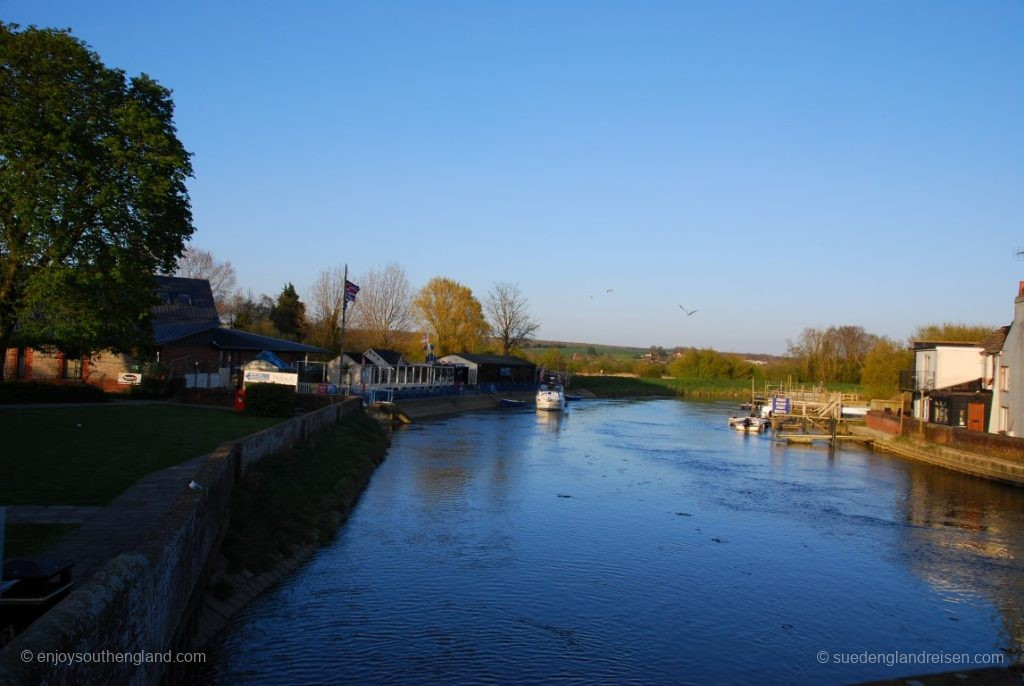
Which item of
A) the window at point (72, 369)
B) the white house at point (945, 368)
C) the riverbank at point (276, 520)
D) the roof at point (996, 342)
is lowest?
the riverbank at point (276, 520)

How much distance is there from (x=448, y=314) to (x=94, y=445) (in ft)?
242

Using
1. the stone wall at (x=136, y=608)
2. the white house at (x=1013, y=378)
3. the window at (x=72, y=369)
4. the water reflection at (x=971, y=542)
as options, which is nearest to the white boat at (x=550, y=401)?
the white house at (x=1013, y=378)

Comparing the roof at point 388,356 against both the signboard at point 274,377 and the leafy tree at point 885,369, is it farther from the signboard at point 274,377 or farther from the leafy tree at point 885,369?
the leafy tree at point 885,369

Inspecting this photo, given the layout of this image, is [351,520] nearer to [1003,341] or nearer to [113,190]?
[113,190]

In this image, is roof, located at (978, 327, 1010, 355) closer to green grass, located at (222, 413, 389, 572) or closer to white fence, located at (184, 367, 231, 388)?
green grass, located at (222, 413, 389, 572)

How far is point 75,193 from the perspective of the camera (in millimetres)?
24375

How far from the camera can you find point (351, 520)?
20734mm

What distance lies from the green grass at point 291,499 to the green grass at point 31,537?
10.9 feet

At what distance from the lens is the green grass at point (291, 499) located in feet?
48.7

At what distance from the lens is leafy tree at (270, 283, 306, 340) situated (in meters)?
76.9

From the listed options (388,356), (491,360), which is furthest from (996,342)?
(491,360)

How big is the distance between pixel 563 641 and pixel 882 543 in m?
12.8

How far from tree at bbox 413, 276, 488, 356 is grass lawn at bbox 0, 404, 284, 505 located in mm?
61731

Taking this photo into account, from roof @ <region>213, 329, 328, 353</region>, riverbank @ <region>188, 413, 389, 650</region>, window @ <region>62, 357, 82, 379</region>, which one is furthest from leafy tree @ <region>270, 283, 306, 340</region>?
riverbank @ <region>188, 413, 389, 650</region>
